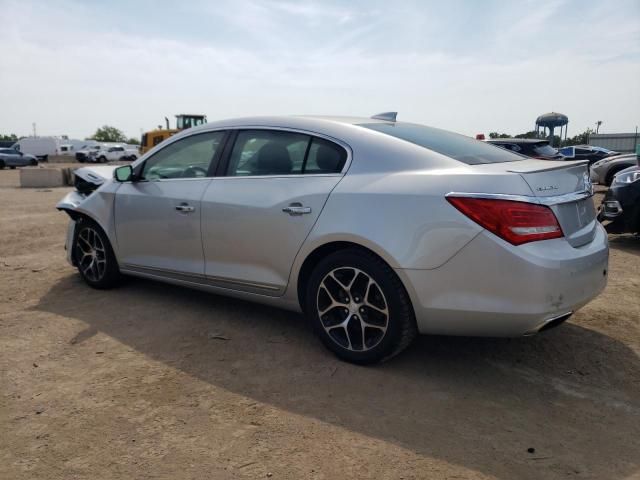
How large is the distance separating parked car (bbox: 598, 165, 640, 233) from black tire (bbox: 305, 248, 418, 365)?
15.3 ft

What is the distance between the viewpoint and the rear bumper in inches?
105

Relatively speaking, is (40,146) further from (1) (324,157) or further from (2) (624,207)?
(1) (324,157)

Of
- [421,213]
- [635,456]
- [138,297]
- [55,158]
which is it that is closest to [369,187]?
[421,213]

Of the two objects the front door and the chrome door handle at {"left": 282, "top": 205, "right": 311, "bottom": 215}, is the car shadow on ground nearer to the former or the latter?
the front door

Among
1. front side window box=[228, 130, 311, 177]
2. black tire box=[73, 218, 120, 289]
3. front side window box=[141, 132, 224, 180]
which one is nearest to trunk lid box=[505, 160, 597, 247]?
front side window box=[228, 130, 311, 177]

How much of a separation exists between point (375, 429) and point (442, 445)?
1.07 ft

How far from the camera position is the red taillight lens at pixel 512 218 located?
105 inches

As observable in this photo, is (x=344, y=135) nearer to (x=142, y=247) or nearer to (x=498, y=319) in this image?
(x=498, y=319)

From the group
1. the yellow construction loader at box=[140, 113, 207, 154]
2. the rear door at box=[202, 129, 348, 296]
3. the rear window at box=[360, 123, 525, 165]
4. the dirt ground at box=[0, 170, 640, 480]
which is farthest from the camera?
the yellow construction loader at box=[140, 113, 207, 154]

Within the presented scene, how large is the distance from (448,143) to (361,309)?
50.3 inches

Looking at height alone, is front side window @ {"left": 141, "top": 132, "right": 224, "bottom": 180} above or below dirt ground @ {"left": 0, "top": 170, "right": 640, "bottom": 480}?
above

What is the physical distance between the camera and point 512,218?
8.75ft

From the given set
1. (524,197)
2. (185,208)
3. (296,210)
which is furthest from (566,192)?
(185,208)

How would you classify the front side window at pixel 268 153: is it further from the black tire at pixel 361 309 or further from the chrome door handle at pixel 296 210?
the black tire at pixel 361 309
